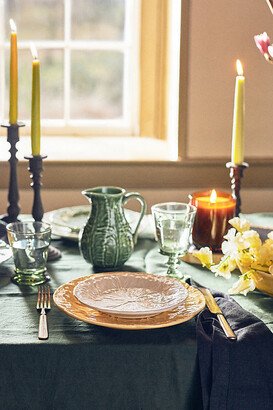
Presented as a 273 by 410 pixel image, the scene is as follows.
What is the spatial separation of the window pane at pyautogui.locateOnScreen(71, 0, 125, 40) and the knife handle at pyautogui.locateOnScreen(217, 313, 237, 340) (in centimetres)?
166

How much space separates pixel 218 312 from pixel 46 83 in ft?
5.40

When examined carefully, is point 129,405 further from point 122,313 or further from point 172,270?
point 172,270

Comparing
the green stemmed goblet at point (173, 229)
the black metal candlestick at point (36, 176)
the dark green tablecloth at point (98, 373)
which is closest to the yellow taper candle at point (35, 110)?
the black metal candlestick at point (36, 176)

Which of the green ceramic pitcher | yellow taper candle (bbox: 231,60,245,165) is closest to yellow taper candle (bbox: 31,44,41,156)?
the green ceramic pitcher

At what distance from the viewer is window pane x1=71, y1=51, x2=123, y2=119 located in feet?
9.36

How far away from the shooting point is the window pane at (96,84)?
112 inches

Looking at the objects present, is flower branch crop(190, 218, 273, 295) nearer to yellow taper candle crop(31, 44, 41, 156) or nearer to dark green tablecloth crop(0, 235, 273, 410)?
dark green tablecloth crop(0, 235, 273, 410)

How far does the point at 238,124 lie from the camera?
1.81 meters

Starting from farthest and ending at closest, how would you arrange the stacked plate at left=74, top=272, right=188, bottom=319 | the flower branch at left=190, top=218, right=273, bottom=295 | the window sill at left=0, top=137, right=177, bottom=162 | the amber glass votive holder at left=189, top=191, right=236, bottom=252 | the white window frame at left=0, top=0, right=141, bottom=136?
the white window frame at left=0, top=0, right=141, bottom=136, the window sill at left=0, top=137, right=177, bottom=162, the amber glass votive holder at left=189, top=191, right=236, bottom=252, the flower branch at left=190, top=218, right=273, bottom=295, the stacked plate at left=74, top=272, right=188, bottom=319

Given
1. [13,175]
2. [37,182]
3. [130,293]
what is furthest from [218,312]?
[13,175]

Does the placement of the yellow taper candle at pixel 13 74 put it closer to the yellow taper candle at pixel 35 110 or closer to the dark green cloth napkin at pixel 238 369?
the yellow taper candle at pixel 35 110

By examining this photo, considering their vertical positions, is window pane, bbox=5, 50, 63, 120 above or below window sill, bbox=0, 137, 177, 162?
above

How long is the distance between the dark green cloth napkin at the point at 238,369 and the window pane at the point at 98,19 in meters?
1.71

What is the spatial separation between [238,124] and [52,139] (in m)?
1.10
